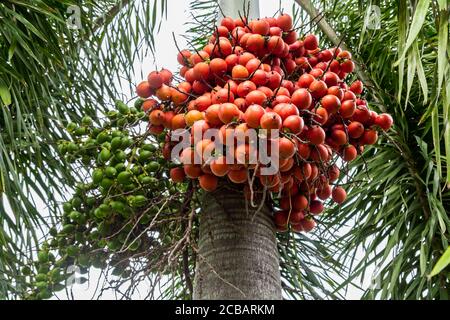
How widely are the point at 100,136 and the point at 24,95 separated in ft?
1.71

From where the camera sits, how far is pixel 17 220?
211cm

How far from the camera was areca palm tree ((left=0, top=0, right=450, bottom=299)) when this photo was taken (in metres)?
1.96

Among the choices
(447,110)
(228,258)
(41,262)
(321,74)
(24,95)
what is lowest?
(228,258)

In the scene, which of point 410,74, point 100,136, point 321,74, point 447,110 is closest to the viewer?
point 447,110

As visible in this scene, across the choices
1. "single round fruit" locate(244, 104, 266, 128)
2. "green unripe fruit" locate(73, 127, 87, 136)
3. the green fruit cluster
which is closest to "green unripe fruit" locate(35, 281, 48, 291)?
the green fruit cluster

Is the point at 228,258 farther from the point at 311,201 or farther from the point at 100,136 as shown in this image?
the point at 100,136

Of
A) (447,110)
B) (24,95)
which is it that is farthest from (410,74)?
(24,95)

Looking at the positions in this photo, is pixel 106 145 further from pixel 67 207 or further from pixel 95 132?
pixel 67 207

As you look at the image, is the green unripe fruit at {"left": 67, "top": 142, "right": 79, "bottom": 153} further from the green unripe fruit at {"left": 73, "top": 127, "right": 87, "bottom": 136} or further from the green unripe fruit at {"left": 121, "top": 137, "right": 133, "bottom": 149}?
the green unripe fruit at {"left": 121, "top": 137, "right": 133, "bottom": 149}

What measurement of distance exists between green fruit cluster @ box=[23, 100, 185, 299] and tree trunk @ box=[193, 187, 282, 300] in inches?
7.9

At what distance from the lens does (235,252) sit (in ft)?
4.88

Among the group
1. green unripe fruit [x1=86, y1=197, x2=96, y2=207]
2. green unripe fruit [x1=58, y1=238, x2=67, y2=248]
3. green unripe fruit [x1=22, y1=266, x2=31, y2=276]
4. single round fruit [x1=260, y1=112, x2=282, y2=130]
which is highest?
green unripe fruit [x1=86, y1=197, x2=96, y2=207]

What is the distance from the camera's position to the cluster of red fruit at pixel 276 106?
1.48m

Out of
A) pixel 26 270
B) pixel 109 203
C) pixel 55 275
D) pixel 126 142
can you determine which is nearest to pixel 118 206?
pixel 109 203
